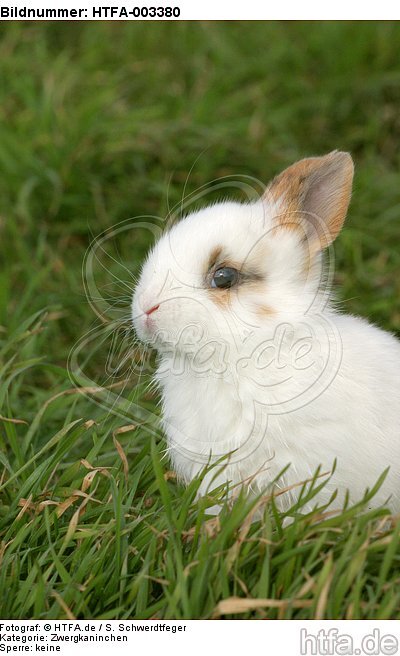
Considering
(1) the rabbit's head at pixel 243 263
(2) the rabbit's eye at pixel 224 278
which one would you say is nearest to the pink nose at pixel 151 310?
(1) the rabbit's head at pixel 243 263

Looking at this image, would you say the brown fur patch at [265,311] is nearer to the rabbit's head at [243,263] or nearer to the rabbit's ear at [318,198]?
the rabbit's head at [243,263]

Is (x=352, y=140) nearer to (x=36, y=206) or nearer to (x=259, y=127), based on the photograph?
(x=259, y=127)

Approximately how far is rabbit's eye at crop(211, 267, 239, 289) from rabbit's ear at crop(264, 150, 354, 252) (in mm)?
320

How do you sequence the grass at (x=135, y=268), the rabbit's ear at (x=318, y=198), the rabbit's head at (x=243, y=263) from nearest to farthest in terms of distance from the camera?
the grass at (x=135, y=268)
the rabbit's head at (x=243, y=263)
the rabbit's ear at (x=318, y=198)

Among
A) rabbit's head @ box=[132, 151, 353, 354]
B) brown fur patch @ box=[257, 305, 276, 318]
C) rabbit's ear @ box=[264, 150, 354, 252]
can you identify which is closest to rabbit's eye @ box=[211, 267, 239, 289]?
rabbit's head @ box=[132, 151, 353, 354]

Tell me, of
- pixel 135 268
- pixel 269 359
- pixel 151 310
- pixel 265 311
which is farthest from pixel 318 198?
pixel 135 268

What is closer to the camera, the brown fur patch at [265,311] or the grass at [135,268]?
the grass at [135,268]

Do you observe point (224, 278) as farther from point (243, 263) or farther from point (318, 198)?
point (318, 198)

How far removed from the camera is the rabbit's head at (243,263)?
335cm

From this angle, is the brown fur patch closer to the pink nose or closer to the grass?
the pink nose

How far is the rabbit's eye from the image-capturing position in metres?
3.38

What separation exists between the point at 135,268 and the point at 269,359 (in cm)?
209

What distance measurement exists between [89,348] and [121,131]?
1.89 m

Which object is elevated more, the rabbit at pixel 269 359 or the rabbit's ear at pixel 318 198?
the rabbit's ear at pixel 318 198
